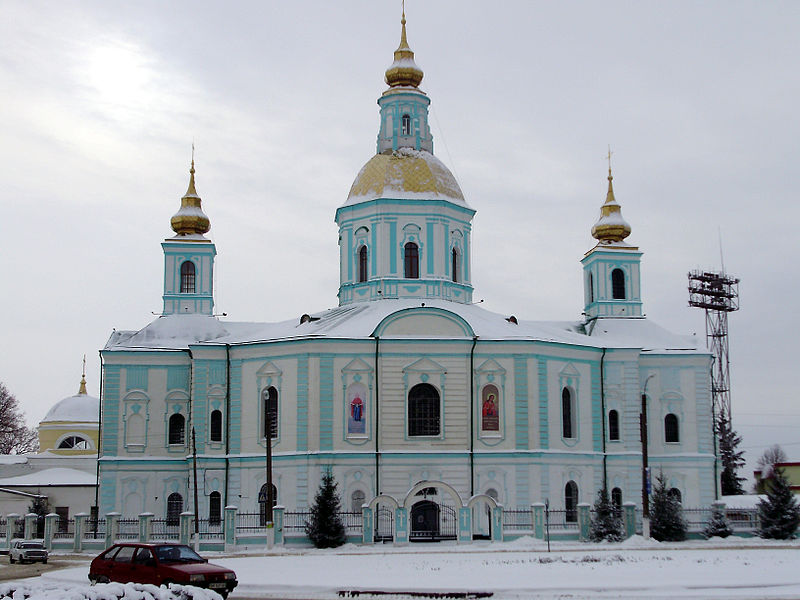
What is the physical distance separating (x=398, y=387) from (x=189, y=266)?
12974 mm

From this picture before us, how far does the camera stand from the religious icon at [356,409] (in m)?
38.5

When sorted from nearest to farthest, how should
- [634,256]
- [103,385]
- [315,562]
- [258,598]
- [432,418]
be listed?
1. [258,598]
2. [315,562]
3. [432,418]
4. [103,385]
5. [634,256]

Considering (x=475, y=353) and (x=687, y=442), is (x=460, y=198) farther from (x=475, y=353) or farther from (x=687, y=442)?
(x=687, y=442)

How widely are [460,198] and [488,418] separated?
9953mm

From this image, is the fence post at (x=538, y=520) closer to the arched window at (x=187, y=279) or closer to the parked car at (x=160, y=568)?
the parked car at (x=160, y=568)

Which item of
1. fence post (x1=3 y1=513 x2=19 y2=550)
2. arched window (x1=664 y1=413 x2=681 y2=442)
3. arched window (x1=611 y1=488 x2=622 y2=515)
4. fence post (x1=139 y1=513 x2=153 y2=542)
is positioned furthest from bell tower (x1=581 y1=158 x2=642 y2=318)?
fence post (x1=3 y1=513 x2=19 y2=550)

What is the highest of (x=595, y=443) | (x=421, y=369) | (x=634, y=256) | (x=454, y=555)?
(x=634, y=256)

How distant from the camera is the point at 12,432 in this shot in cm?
6944

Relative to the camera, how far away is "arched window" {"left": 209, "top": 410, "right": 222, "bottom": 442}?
4091 cm

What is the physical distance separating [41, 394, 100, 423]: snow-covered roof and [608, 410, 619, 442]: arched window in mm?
31704

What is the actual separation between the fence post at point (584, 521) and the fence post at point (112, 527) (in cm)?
1520

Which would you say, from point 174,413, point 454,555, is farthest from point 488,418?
point 174,413

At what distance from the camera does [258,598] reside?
20297mm

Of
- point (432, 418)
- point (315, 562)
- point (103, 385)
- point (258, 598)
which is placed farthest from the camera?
point (103, 385)
